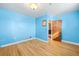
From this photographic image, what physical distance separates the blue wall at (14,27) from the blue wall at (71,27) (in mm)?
2172

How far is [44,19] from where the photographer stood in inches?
170

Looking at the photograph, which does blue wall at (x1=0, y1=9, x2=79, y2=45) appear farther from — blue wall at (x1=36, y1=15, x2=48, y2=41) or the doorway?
the doorway

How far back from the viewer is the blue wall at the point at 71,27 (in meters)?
3.28

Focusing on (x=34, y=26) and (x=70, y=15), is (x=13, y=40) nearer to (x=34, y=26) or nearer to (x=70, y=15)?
(x=34, y=26)

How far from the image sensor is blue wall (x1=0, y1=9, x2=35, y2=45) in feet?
9.89

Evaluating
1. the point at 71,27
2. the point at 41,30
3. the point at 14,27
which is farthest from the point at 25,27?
the point at 71,27

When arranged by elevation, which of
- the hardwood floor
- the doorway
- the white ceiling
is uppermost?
the white ceiling

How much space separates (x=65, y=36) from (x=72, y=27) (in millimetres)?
757

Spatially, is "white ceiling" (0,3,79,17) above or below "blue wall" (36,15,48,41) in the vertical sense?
above

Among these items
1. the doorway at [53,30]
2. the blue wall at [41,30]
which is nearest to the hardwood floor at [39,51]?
the blue wall at [41,30]

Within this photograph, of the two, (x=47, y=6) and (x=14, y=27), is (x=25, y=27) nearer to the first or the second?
(x=14, y=27)

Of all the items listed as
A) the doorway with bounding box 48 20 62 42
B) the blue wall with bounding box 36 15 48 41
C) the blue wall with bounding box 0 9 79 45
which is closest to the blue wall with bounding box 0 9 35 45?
the blue wall with bounding box 0 9 79 45

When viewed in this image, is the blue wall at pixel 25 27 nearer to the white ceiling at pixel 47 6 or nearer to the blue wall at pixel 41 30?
the blue wall at pixel 41 30

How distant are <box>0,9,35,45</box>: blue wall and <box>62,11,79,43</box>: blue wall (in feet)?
7.13
